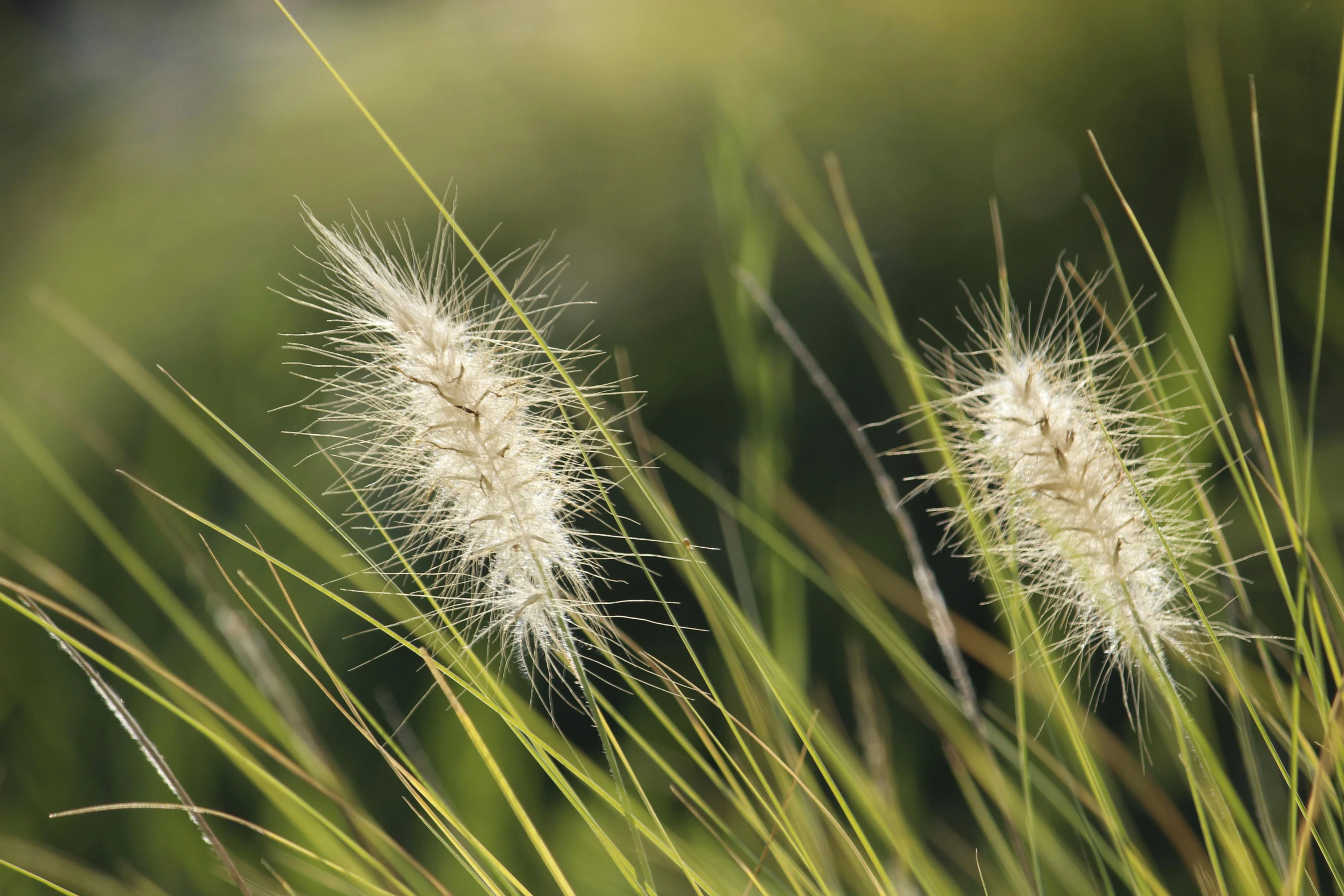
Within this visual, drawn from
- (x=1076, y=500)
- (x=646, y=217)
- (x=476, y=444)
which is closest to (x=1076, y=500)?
(x=1076, y=500)

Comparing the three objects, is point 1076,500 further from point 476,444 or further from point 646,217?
point 646,217

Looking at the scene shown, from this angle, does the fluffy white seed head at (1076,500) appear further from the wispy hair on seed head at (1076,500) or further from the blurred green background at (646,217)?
the blurred green background at (646,217)

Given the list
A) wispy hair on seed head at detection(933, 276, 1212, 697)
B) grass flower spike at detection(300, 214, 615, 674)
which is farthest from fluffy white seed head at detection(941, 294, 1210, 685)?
grass flower spike at detection(300, 214, 615, 674)

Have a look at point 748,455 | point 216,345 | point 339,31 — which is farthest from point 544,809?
point 339,31

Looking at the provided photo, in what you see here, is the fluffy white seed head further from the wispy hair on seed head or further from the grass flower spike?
the grass flower spike

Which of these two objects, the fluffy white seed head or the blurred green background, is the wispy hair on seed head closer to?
the fluffy white seed head

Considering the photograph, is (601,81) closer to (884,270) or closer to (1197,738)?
(884,270)

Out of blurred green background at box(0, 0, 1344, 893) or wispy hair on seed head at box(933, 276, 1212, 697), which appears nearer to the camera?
wispy hair on seed head at box(933, 276, 1212, 697)

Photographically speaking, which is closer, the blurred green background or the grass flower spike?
the grass flower spike

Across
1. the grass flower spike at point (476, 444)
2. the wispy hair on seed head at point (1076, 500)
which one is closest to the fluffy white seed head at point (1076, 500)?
the wispy hair on seed head at point (1076, 500)
